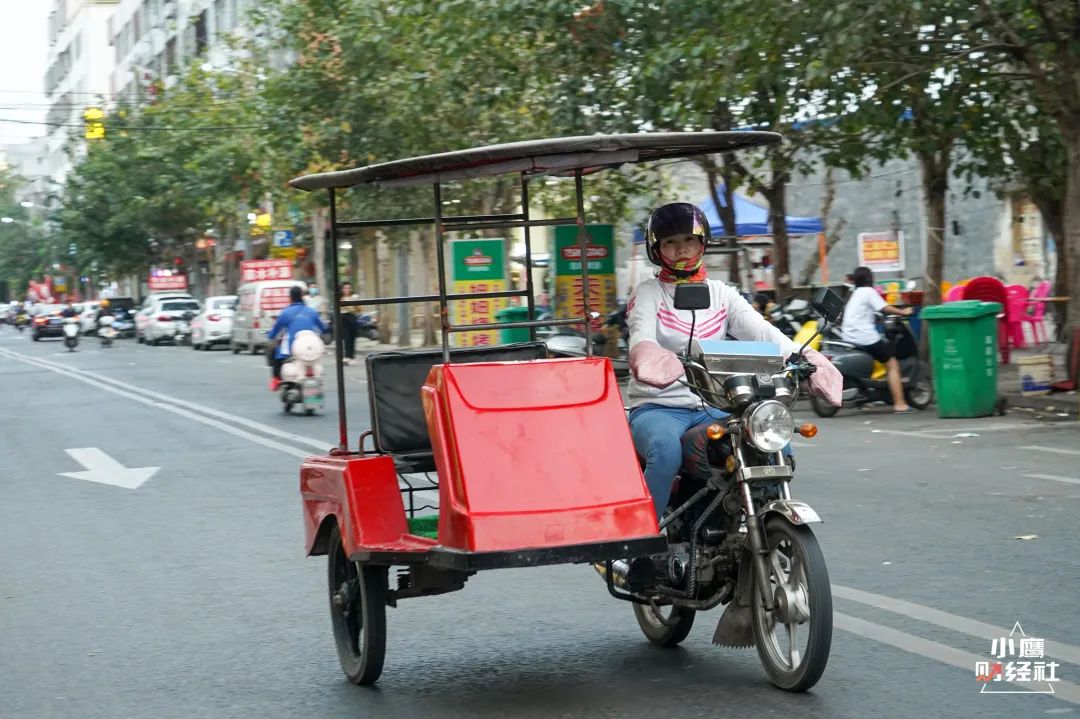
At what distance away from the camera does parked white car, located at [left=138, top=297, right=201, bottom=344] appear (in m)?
53.2

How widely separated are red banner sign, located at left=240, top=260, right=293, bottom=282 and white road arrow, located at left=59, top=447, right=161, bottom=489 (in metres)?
34.2

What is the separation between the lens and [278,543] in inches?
379

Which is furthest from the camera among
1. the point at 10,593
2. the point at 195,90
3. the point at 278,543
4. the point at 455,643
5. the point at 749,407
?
the point at 195,90

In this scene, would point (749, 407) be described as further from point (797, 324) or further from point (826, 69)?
point (797, 324)

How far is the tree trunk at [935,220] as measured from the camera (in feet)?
76.4

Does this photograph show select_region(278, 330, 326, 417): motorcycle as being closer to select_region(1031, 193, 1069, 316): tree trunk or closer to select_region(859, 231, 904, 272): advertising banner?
select_region(1031, 193, 1069, 316): tree trunk

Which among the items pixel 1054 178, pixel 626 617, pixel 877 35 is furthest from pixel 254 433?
pixel 1054 178

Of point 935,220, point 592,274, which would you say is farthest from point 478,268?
point 935,220

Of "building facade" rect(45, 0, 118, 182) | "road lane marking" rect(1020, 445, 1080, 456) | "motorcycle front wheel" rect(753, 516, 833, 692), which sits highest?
"building facade" rect(45, 0, 118, 182)

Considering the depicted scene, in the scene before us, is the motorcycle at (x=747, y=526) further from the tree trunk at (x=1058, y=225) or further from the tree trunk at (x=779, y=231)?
the tree trunk at (x=1058, y=225)

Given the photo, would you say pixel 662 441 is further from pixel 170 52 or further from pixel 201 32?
pixel 170 52

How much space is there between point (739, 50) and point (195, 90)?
40542mm

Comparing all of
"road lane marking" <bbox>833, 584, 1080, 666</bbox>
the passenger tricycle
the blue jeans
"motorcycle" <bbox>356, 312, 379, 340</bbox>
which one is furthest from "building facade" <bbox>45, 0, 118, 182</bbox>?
the blue jeans

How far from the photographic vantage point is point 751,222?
97.2 feet
